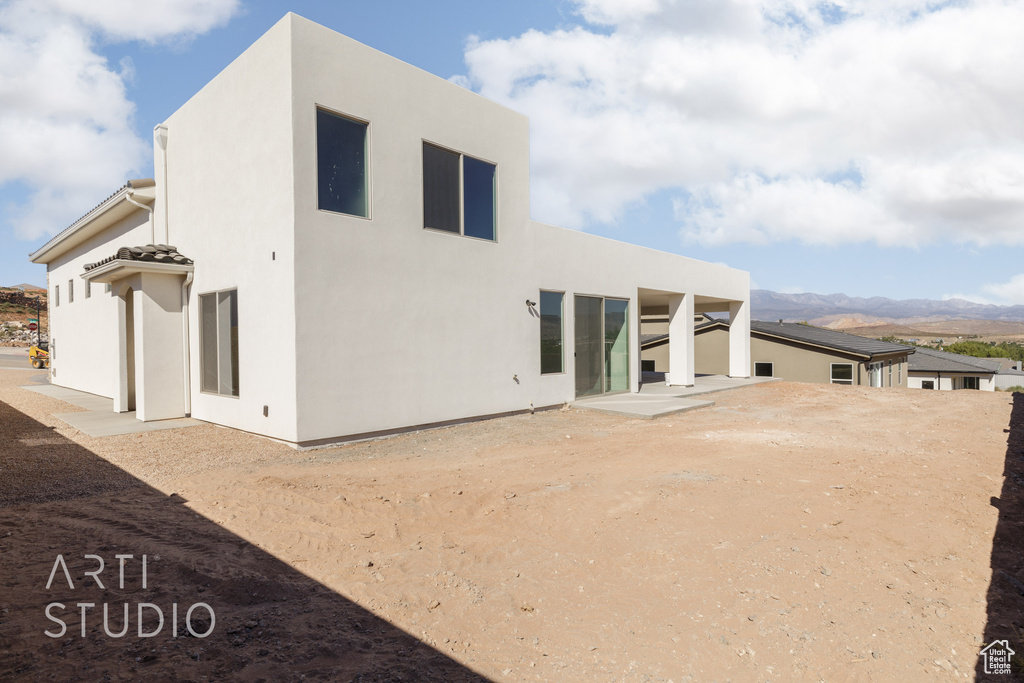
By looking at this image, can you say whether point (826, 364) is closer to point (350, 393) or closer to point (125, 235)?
point (350, 393)

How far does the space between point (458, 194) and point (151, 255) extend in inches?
223

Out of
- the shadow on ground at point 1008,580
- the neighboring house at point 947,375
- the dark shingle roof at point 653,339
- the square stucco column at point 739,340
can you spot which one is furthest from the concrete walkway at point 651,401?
the neighboring house at point 947,375

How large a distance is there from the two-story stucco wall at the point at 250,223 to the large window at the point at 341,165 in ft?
1.63

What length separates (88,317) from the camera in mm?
14320

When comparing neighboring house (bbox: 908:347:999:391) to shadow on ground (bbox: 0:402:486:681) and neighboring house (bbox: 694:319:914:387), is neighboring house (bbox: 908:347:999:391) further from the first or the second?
shadow on ground (bbox: 0:402:486:681)

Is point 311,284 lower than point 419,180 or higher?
lower

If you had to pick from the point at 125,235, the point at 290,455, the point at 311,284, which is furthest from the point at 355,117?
the point at 125,235

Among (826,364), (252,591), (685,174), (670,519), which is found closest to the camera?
(252,591)

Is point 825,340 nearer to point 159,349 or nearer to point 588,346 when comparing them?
point 588,346

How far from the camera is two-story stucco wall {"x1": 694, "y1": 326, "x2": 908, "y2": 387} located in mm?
23250

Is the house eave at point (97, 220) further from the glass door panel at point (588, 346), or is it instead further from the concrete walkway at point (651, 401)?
the concrete walkway at point (651, 401)

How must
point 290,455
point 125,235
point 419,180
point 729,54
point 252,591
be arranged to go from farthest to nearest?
1. point 729,54
2. point 125,235
3. point 419,180
4. point 290,455
5. point 252,591

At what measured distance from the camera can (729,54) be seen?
48.7 ft

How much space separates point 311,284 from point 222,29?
241 inches
